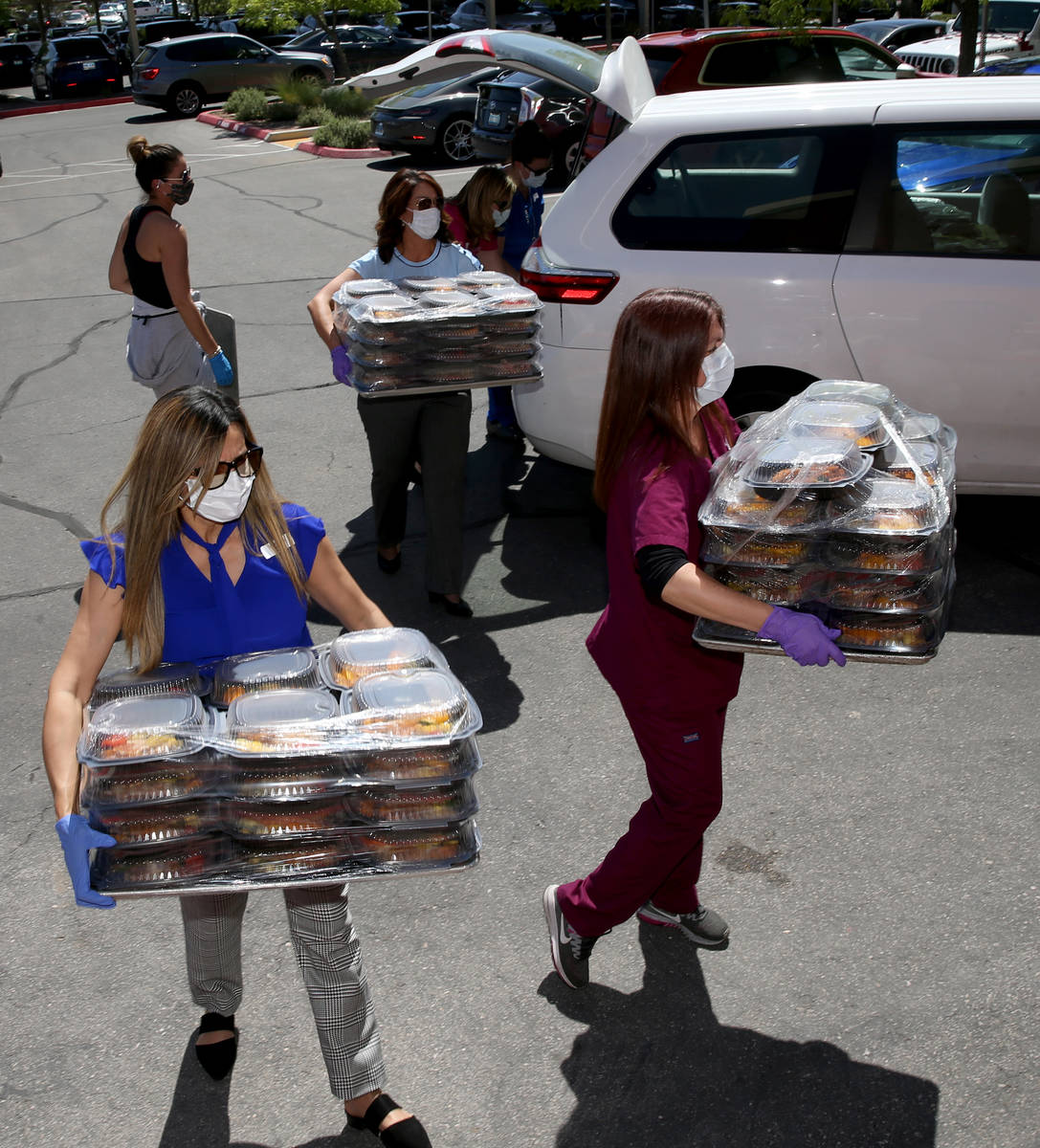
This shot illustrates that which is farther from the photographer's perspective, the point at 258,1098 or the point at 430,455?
the point at 430,455

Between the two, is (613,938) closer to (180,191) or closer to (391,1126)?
(391,1126)

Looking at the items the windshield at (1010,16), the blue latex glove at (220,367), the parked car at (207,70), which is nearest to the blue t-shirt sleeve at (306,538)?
the blue latex glove at (220,367)

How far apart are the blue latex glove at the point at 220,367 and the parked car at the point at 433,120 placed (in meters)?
13.5

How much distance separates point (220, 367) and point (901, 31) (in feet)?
70.7

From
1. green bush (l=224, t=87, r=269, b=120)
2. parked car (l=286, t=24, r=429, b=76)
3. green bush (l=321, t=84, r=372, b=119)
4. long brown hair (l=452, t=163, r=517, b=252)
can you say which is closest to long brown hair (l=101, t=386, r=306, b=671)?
long brown hair (l=452, t=163, r=517, b=252)

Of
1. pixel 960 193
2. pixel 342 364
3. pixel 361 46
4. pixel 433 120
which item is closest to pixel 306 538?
pixel 342 364

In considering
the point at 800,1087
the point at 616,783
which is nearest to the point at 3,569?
the point at 616,783

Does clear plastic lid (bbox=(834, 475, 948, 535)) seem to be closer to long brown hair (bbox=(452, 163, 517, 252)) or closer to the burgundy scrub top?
the burgundy scrub top

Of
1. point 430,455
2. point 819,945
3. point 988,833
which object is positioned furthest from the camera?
point 430,455

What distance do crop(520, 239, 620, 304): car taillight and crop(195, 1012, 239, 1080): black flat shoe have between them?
359 centimetres

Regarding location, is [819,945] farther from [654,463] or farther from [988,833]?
[654,463]

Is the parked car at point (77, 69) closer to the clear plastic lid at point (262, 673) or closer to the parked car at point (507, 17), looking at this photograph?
the parked car at point (507, 17)

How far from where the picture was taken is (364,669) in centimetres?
277

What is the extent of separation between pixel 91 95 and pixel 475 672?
35.0 metres
